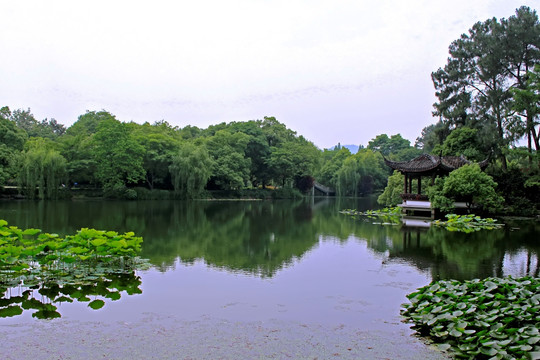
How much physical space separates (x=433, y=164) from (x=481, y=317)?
15.8 meters

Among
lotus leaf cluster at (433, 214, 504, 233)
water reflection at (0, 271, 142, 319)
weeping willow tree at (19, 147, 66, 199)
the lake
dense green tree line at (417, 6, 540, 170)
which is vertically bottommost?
the lake

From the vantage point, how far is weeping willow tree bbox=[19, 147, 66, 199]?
1112 inches

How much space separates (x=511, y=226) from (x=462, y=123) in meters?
10.0

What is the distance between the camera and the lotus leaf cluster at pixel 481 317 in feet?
12.5

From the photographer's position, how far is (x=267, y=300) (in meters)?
5.69

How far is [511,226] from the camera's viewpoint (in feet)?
50.8

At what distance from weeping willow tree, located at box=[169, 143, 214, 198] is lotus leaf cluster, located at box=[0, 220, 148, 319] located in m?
25.6

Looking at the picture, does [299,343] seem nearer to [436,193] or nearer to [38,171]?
[436,193]

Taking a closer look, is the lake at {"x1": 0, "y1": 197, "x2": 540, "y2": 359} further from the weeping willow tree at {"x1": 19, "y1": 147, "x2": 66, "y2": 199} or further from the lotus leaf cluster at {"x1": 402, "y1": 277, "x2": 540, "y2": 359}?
the weeping willow tree at {"x1": 19, "y1": 147, "x2": 66, "y2": 199}

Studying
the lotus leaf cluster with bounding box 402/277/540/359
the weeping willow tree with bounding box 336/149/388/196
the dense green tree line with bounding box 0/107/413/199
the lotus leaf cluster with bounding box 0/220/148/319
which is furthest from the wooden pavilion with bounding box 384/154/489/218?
the weeping willow tree with bounding box 336/149/388/196

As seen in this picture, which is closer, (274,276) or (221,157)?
(274,276)

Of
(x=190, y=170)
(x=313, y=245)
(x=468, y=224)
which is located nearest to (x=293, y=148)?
(x=190, y=170)

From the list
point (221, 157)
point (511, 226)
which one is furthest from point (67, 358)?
point (221, 157)

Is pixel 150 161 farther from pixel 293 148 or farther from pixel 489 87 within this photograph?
pixel 489 87
